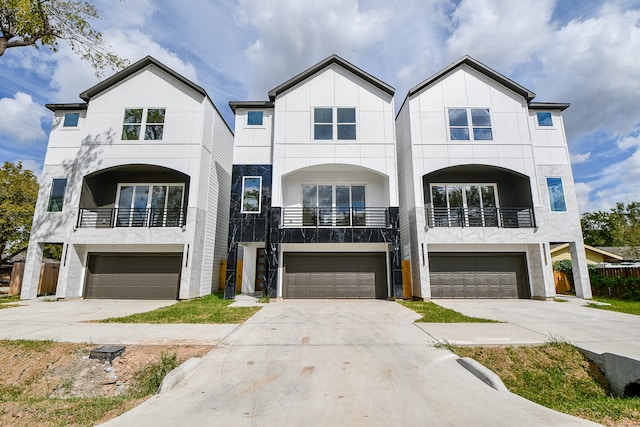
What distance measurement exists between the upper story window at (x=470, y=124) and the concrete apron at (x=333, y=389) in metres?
11.4

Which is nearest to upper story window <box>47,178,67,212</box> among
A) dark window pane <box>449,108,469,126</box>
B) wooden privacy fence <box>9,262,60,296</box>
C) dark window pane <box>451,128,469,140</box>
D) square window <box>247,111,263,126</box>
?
wooden privacy fence <box>9,262,60,296</box>

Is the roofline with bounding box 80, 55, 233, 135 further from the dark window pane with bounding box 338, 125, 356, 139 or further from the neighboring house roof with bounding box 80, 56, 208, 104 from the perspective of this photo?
the dark window pane with bounding box 338, 125, 356, 139

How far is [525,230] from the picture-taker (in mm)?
13844

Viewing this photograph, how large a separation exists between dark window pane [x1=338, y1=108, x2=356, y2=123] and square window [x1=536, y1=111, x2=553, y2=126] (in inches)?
390

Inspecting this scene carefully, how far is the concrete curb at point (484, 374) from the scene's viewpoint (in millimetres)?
4301

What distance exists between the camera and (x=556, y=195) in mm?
14727

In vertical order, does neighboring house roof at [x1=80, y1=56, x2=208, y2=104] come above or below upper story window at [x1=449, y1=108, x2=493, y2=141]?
above

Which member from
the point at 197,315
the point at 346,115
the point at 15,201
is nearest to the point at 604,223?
the point at 346,115

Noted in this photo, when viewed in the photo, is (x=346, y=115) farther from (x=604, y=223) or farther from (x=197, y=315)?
(x=604, y=223)

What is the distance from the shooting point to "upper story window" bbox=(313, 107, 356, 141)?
1470cm

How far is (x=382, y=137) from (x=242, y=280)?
10.5 meters

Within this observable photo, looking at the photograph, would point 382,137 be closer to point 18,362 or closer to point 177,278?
point 177,278

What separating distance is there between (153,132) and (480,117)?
16826 millimetres

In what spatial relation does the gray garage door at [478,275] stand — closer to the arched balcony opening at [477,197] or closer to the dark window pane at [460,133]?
the arched balcony opening at [477,197]
